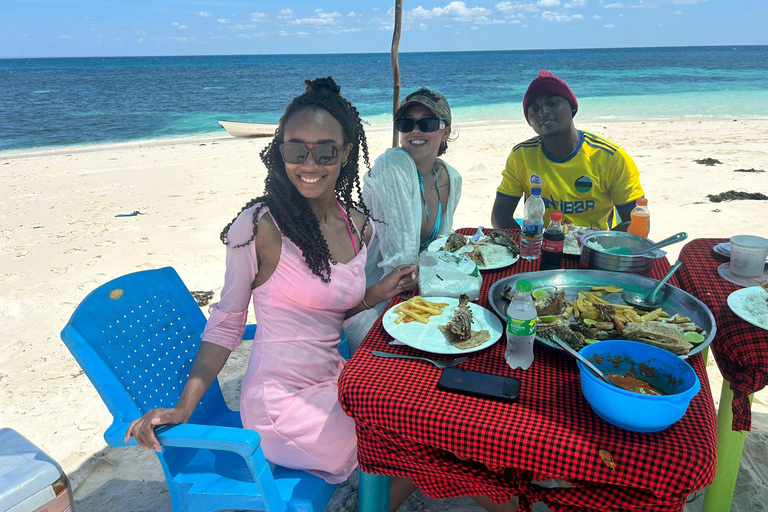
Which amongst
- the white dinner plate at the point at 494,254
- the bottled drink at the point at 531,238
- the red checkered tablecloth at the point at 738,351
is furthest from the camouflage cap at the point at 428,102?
the red checkered tablecloth at the point at 738,351

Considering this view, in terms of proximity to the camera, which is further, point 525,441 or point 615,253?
point 615,253

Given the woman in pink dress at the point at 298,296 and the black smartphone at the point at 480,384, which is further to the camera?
the woman in pink dress at the point at 298,296

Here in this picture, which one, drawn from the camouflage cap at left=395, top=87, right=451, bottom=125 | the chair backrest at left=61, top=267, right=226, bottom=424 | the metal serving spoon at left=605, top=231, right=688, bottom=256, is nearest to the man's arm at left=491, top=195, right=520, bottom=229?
A: the camouflage cap at left=395, top=87, right=451, bottom=125

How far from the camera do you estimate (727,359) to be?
1782mm

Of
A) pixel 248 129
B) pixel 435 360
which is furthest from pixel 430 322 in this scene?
pixel 248 129

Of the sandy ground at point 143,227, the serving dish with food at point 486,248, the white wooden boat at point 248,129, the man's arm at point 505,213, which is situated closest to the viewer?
the serving dish with food at point 486,248

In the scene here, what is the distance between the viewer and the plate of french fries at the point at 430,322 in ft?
5.66

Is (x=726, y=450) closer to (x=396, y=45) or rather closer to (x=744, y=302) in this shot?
(x=744, y=302)

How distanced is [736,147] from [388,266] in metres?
11.3

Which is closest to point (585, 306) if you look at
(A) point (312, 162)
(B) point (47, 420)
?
(A) point (312, 162)

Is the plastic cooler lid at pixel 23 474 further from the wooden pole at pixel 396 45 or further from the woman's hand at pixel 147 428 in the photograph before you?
the wooden pole at pixel 396 45

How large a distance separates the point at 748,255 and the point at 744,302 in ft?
1.34

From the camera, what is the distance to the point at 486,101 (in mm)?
27000

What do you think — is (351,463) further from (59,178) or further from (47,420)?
(59,178)
